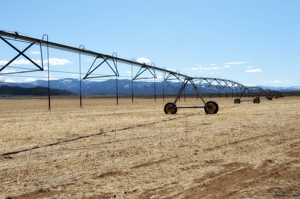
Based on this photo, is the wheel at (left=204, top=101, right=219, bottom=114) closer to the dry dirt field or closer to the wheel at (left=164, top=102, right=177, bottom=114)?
the wheel at (left=164, top=102, right=177, bottom=114)

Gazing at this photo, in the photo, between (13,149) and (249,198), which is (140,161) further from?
(13,149)

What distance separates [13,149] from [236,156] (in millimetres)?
6921

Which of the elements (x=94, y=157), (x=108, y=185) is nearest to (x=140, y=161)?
(x=94, y=157)

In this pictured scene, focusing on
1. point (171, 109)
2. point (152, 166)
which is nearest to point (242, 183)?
point (152, 166)

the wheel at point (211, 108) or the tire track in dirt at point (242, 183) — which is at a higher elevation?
the wheel at point (211, 108)

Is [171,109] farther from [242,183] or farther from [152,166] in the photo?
[242,183]

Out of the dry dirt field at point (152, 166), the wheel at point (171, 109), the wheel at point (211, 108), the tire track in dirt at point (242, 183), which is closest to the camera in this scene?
the tire track in dirt at point (242, 183)

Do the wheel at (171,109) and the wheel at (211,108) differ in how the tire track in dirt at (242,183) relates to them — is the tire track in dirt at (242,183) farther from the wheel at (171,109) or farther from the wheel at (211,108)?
the wheel at (171,109)

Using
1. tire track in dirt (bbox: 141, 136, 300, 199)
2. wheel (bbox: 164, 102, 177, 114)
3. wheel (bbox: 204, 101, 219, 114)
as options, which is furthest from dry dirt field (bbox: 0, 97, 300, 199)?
wheel (bbox: 164, 102, 177, 114)

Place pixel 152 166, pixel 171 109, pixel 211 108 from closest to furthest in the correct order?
pixel 152 166
pixel 211 108
pixel 171 109

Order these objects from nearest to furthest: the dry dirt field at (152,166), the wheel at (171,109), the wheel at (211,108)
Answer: the dry dirt field at (152,166), the wheel at (211,108), the wheel at (171,109)

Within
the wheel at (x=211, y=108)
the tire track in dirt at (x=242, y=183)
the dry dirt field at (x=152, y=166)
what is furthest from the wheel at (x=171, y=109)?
the tire track in dirt at (x=242, y=183)

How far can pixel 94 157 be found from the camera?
844 cm

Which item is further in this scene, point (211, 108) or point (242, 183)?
point (211, 108)
